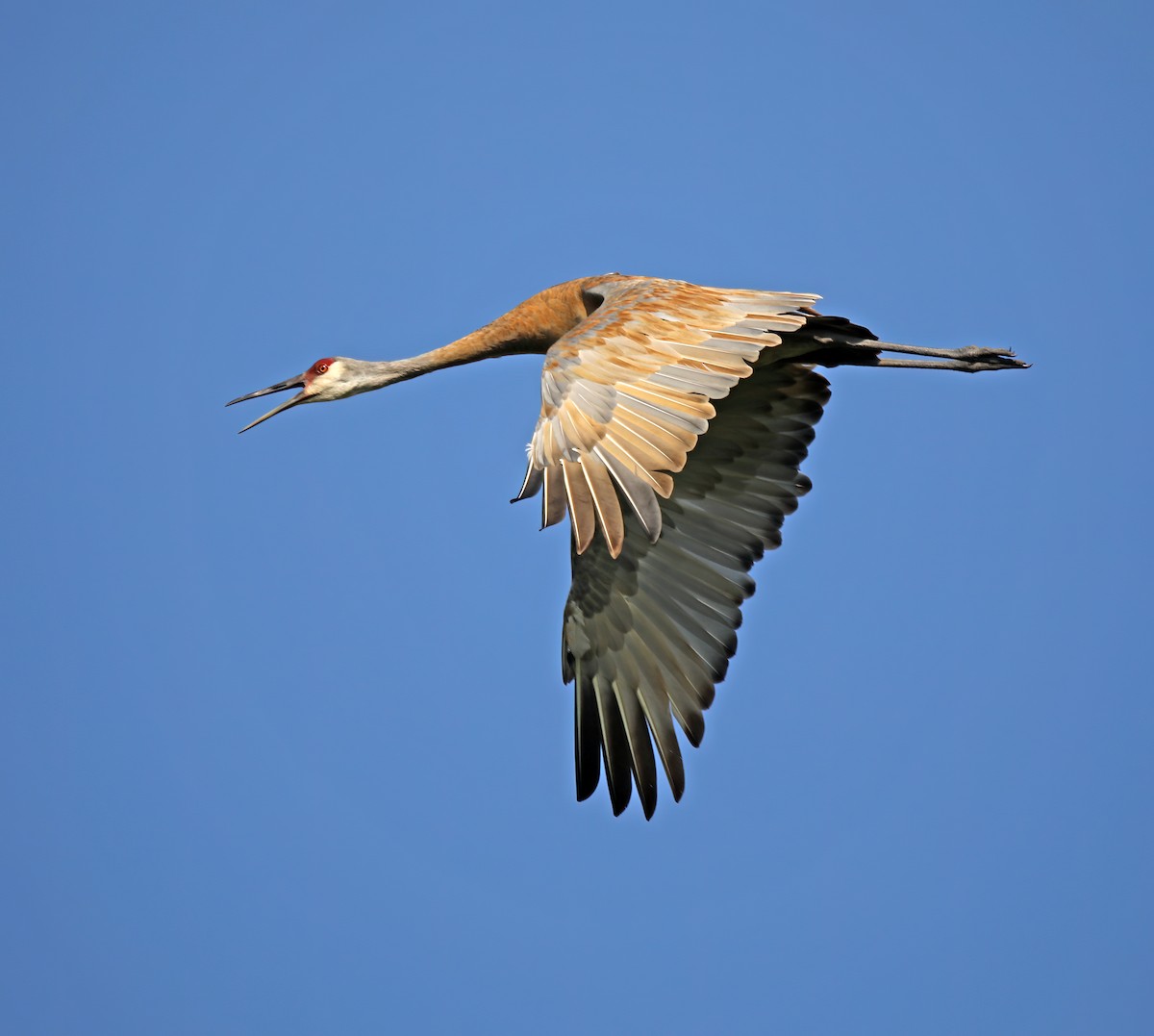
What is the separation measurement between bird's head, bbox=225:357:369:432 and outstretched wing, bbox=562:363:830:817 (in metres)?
2.33

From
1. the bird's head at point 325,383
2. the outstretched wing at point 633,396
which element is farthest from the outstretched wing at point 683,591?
the bird's head at point 325,383

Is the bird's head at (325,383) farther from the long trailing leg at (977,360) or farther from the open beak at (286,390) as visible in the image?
the long trailing leg at (977,360)

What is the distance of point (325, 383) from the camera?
11008 mm

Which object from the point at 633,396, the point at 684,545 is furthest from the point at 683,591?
the point at 633,396

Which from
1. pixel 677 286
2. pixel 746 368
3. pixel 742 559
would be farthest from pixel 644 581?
pixel 746 368

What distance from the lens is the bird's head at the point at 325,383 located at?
1097 cm

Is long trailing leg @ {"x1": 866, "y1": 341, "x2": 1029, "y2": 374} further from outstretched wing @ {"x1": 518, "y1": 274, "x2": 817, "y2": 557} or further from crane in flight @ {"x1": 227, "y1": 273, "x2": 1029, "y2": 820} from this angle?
outstretched wing @ {"x1": 518, "y1": 274, "x2": 817, "y2": 557}

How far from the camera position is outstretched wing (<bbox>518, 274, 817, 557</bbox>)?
22.4 feet

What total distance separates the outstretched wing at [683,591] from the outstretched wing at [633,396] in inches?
44.3

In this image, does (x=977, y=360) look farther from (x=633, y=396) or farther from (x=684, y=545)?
(x=633, y=396)

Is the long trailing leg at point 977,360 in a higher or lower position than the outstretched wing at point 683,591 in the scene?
higher

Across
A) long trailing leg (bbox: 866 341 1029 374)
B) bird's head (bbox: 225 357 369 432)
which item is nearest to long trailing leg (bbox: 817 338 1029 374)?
long trailing leg (bbox: 866 341 1029 374)

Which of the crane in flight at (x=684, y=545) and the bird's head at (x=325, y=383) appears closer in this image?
the crane in flight at (x=684, y=545)

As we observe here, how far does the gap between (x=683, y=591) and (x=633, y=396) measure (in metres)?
2.61
